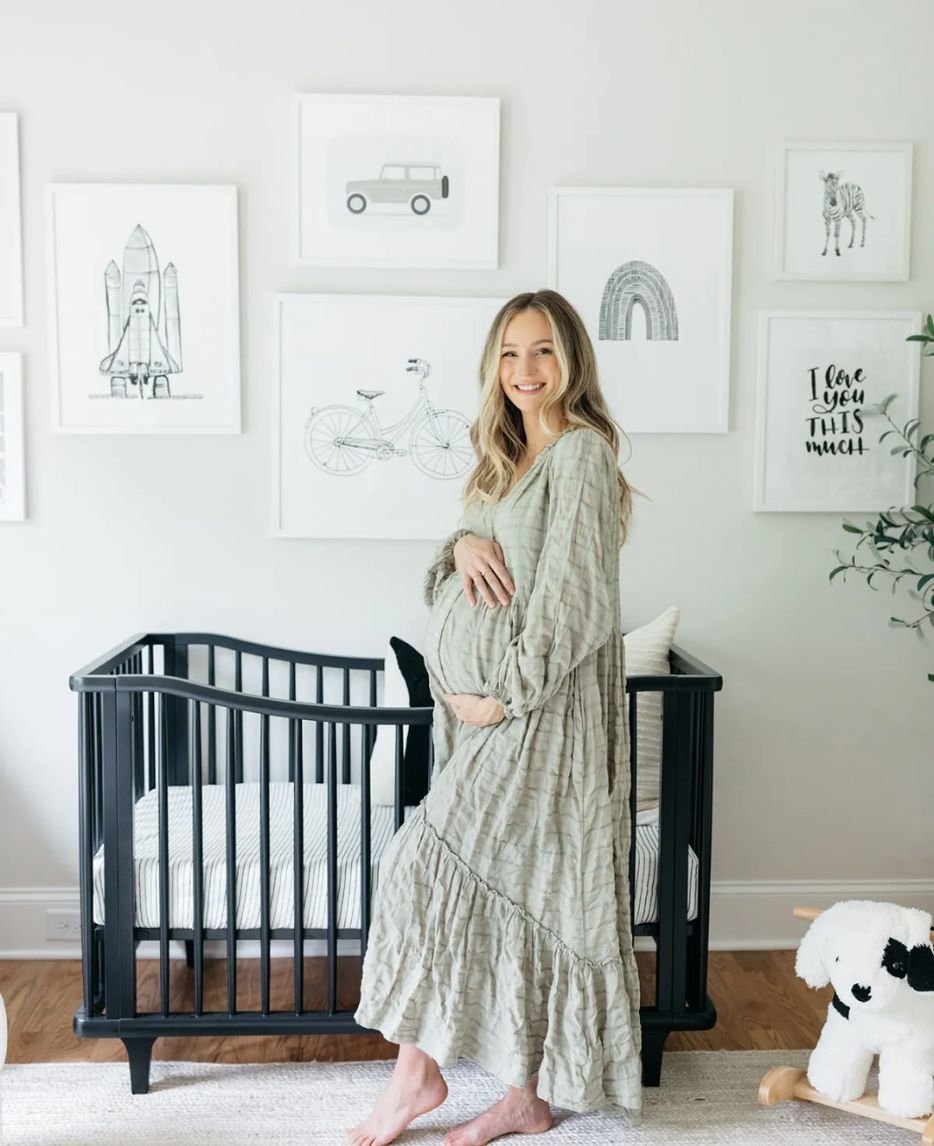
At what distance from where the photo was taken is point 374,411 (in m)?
2.62

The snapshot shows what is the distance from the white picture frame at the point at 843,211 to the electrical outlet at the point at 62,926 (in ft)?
7.57

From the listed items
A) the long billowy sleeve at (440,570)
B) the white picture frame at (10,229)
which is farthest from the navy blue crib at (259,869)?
the white picture frame at (10,229)

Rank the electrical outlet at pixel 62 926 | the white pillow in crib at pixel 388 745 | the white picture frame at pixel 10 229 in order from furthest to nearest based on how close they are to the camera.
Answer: the electrical outlet at pixel 62 926, the white picture frame at pixel 10 229, the white pillow in crib at pixel 388 745

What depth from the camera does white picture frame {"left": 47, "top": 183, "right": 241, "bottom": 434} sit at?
2.56m

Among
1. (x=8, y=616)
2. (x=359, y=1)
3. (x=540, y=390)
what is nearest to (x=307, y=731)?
(x=8, y=616)

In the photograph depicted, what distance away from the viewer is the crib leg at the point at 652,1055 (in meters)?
2.07

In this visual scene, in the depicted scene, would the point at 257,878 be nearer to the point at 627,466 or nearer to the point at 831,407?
the point at 627,466

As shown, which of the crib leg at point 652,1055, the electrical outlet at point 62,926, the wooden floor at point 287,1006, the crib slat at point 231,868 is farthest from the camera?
the electrical outlet at point 62,926

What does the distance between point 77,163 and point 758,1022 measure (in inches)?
96.8

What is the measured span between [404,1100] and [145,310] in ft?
5.92

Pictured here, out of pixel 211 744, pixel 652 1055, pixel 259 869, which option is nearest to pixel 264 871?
pixel 259 869

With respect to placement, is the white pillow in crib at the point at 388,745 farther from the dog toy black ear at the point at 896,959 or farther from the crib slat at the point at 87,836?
the dog toy black ear at the point at 896,959

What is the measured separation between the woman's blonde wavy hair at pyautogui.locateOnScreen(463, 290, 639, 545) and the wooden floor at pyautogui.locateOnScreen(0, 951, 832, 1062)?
1.14 m

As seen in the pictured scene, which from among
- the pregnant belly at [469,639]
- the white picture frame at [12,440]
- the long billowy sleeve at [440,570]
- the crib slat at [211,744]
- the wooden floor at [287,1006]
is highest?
the white picture frame at [12,440]
